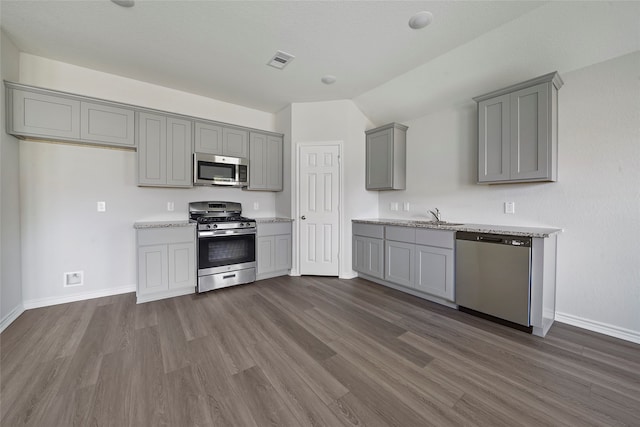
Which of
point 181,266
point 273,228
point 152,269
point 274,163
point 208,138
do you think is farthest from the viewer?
point 274,163

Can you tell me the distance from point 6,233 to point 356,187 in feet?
13.0

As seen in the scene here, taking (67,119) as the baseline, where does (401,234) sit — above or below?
below

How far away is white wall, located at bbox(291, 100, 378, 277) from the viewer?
12.5 ft

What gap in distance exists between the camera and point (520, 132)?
239cm

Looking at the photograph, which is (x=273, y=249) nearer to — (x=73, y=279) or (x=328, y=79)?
(x=73, y=279)

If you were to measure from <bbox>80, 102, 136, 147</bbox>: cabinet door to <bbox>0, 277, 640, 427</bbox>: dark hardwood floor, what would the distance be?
6.26 feet

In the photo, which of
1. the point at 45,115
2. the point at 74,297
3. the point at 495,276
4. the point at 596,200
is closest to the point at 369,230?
the point at 495,276

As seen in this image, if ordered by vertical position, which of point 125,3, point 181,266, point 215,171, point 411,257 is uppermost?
point 125,3

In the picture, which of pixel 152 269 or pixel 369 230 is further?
pixel 369 230

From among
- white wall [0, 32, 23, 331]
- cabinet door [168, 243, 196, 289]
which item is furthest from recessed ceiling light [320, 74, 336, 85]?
white wall [0, 32, 23, 331]

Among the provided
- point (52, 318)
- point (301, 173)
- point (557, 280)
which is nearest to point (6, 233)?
point (52, 318)

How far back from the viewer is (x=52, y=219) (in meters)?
2.76

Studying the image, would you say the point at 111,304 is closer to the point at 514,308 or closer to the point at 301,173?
the point at 301,173

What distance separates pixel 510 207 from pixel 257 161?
11.2 ft
